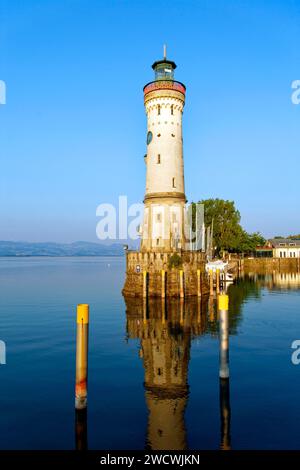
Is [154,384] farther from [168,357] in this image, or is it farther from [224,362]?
[168,357]

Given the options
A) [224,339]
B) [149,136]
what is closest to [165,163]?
[149,136]

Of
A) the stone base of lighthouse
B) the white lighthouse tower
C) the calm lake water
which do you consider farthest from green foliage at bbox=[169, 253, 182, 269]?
the calm lake water

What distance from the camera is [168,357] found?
829 inches

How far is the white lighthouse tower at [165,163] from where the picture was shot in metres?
44.2

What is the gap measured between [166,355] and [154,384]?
4643mm

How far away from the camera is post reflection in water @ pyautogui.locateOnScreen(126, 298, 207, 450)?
12.4m

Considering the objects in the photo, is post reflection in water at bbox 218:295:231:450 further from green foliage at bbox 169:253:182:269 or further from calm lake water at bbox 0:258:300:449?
green foliage at bbox 169:253:182:269

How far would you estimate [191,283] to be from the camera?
42.4m

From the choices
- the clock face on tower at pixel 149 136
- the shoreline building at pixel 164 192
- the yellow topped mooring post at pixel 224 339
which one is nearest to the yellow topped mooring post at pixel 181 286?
the shoreline building at pixel 164 192

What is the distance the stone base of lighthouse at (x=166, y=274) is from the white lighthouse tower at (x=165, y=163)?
281 cm

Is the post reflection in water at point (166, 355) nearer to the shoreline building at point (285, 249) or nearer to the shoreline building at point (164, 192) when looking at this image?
the shoreline building at point (164, 192)
